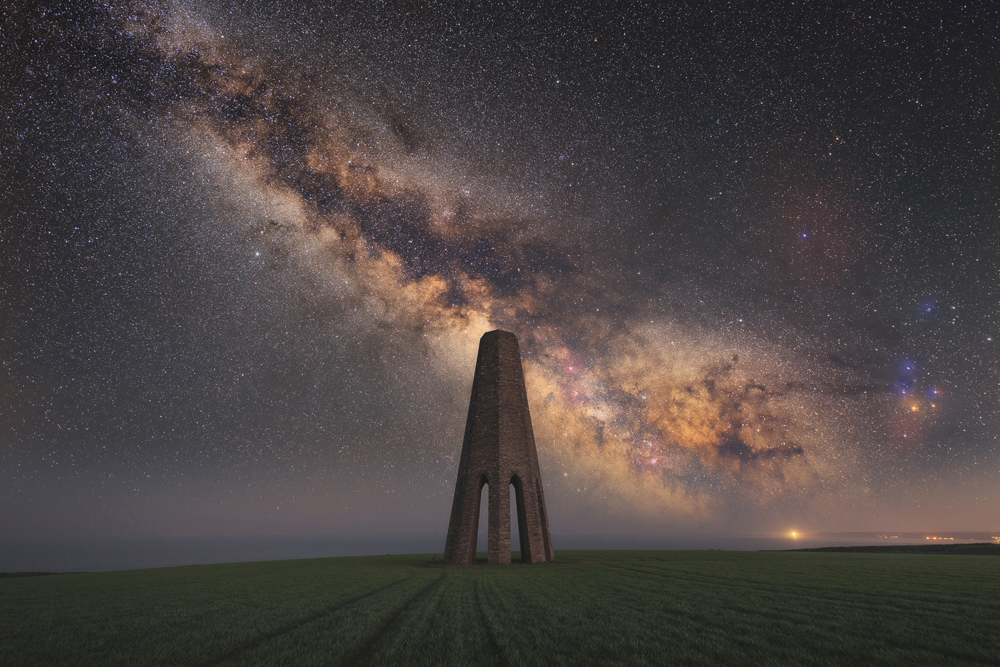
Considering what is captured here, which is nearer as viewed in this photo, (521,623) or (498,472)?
(521,623)

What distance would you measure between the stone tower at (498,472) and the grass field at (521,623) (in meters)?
8.58

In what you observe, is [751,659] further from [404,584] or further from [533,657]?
[404,584]

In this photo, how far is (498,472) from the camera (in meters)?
24.6

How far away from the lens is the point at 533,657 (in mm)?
6395

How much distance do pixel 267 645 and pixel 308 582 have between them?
1028cm

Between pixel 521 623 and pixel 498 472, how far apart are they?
16.1 meters

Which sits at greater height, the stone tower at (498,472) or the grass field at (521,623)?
the stone tower at (498,472)

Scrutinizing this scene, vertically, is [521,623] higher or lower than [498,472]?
lower

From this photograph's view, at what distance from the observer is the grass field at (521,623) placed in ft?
21.6

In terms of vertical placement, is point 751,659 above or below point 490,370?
below

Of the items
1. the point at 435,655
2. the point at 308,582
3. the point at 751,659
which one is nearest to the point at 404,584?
the point at 308,582

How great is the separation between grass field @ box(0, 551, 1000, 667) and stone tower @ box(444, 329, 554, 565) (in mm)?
8579

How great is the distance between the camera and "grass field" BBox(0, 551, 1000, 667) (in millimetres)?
6598

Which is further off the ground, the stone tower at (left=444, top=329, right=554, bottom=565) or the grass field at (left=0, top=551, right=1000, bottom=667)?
the stone tower at (left=444, top=329, right=554, bottom=565)
